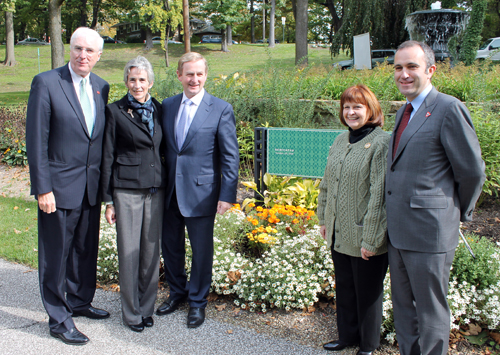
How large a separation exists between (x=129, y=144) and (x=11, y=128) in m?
6.85

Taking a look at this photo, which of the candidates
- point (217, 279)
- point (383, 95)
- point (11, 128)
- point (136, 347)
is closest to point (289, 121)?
point (383, 95)

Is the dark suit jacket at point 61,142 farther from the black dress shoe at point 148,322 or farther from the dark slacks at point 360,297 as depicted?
the dark slacks at point 360,297

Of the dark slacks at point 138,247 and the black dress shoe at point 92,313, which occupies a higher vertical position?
the dark slacks at point 138,247

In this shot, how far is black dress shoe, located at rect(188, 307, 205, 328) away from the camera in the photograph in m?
3.14

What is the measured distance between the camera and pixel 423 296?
7.27 feet

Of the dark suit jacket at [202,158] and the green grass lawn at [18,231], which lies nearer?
the dark suit jacket at [202,158]

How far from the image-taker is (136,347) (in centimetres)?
290

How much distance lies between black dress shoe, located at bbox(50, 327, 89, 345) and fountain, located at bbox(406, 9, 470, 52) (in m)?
12.7

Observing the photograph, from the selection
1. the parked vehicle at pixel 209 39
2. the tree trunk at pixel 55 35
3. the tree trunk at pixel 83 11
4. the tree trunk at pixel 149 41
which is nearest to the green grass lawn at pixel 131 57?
the tree trunk at pixel 149 41

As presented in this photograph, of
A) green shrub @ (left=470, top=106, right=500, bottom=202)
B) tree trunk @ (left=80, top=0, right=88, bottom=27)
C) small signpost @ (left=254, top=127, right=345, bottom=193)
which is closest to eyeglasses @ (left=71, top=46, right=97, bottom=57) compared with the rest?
small signpost @ (left=254, top=127, right=345, bottom=193)

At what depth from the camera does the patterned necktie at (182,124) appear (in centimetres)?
313

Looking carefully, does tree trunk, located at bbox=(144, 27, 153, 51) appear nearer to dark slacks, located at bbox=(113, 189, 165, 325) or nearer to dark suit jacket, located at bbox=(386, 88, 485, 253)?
dark slacks, located at bbox=(113, 189, 165, 325)

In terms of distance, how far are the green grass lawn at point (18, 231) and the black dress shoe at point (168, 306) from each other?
168 centimetres

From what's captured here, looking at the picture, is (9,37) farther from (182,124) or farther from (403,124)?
(403,124)
